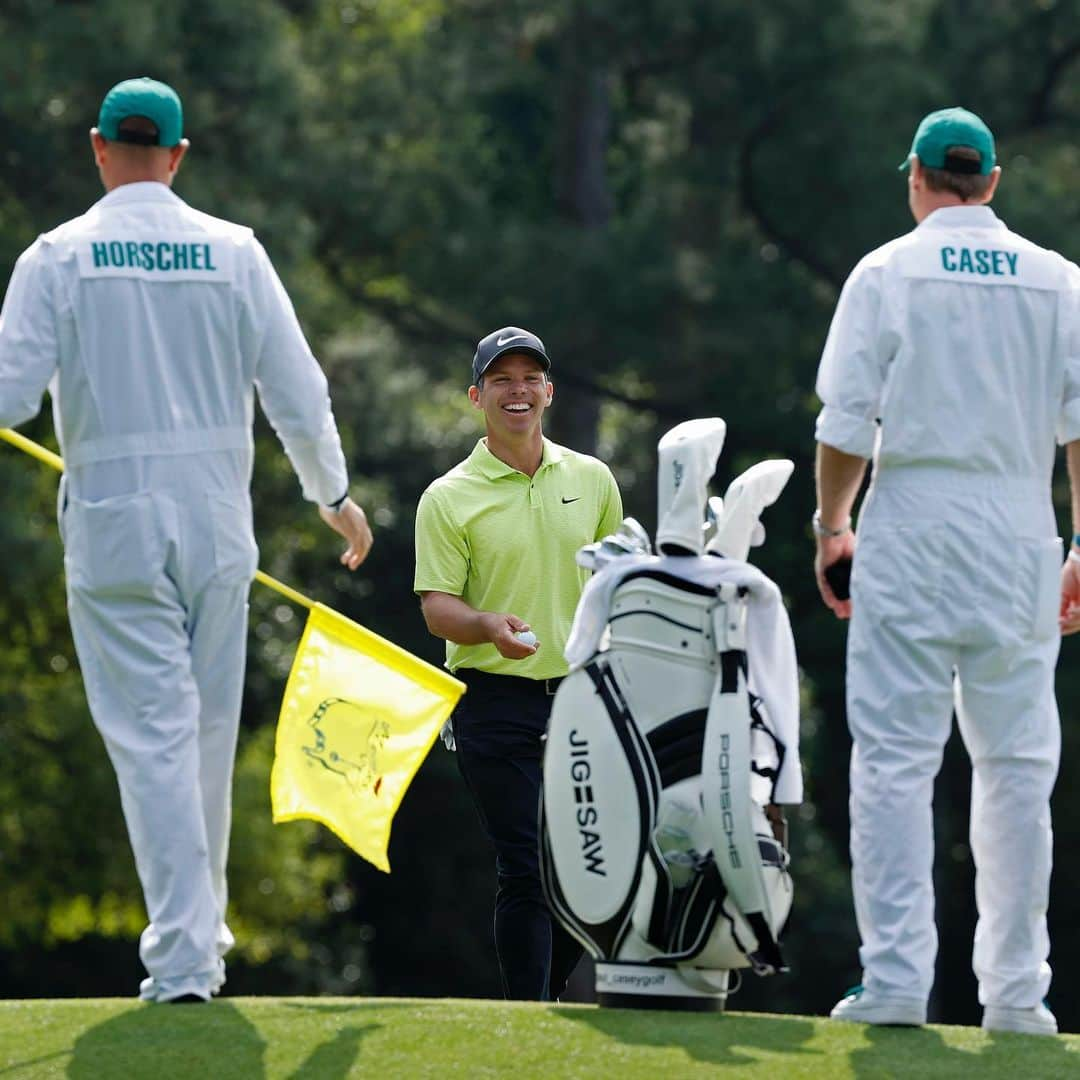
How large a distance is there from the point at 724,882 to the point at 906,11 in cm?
1658

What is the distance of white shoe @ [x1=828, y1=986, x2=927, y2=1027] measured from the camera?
573 centimetres

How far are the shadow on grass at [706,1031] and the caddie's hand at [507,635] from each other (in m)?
1.02

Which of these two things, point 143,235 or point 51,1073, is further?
point 143,235

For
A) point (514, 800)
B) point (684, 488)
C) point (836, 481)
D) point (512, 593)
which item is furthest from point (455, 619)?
point (836, 481)

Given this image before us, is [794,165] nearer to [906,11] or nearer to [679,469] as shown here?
[906,11]

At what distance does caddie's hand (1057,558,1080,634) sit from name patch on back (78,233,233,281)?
2.12m

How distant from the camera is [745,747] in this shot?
18.5 ft

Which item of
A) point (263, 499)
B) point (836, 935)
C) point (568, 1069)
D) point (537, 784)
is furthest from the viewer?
point (836, 935)

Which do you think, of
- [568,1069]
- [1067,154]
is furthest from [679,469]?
[1067,154]

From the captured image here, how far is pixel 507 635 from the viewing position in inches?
254

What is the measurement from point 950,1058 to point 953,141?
2.07 m

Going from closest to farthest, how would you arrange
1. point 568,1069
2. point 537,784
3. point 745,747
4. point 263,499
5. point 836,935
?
point 568,1069
point 745,747
point 537,784
point 263,499
point 836,935

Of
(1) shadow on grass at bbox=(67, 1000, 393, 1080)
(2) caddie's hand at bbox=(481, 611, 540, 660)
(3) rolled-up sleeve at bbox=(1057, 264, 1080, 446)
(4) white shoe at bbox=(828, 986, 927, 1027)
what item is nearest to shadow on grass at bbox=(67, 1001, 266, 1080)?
(1) shadow on grass at bbox=(67, 1000, 393, 1080)

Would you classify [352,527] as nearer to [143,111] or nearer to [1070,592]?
[143,111]
